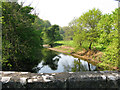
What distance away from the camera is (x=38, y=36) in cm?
1178

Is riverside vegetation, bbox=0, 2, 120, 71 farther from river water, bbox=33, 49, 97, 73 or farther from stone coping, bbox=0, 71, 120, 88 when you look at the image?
stone coping, bbox=0, 71, 120, 88

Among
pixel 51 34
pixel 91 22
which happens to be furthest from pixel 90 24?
pixel 51 34

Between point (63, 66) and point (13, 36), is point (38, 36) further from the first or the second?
point (63, 66)

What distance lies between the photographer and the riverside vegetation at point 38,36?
7.56 meters

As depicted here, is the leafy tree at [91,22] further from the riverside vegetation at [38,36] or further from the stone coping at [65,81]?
the stone coping at [65,81]

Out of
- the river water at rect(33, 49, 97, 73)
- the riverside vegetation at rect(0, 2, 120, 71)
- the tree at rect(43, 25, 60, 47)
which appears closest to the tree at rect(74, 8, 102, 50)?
the riverside vegetation at rect(0, 2, 120, 71)

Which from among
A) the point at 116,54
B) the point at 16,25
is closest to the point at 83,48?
the point at 116,54

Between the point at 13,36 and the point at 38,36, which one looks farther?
the point at 38,36

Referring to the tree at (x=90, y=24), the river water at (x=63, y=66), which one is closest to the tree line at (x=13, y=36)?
the river water at (x=63, y=66)

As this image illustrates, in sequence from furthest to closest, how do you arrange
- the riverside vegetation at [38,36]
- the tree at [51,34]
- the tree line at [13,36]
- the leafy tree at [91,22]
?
the tree at [51,34] → the leafy tree at [91,22] → the riverside vegetation at [38,36] → the tree line at [13,36]

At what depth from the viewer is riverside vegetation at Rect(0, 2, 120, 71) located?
756 cm

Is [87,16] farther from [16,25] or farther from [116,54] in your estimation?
[16,25]

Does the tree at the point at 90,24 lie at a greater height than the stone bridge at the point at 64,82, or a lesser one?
greater

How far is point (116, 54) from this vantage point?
918 cm
